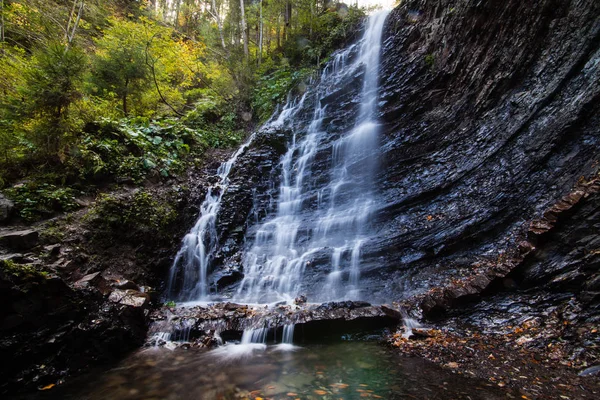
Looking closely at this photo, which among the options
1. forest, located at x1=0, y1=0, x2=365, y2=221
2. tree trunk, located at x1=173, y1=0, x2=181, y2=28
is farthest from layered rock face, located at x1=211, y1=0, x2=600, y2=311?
tree trunk, located at x1=173, y1=0, x2=181, y2=28

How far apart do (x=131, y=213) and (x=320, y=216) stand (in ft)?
20.1

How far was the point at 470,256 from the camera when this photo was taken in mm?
6777

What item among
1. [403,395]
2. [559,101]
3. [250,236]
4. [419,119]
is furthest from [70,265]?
[559,101]

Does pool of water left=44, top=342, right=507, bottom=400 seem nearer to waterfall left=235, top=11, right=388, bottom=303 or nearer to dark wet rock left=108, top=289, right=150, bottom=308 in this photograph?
dark wet rock left=108, top=289, right=150, bottom=308

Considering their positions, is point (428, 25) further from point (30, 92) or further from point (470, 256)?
point (30, 92)

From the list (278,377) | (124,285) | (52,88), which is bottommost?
(278,377)

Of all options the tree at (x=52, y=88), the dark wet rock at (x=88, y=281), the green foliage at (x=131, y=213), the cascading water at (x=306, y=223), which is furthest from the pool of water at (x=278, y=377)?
the tree at (x=52, y=88)

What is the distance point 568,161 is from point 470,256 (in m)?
2.99

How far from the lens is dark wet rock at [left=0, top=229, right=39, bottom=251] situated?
5086 mm

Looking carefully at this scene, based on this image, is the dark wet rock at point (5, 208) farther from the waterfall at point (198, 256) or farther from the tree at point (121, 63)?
the tree at point (121, 63)

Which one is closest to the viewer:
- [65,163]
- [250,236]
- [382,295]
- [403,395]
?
Answer: [403,395]

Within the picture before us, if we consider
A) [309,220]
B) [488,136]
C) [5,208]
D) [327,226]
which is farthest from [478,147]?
[5,208]

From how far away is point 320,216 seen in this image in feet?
33.1

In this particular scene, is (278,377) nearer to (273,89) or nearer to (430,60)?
(430,60)
